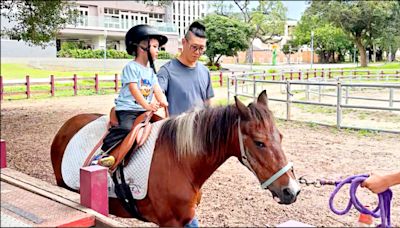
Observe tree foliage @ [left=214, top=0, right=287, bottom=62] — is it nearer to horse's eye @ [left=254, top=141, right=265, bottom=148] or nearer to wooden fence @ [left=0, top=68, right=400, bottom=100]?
wooden fence @ [left=0, top=68, right=400, bottom=100]

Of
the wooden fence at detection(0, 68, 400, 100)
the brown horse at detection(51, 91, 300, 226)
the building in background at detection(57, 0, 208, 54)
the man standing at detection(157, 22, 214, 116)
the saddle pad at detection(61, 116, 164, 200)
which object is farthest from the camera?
the building in background at detection(57, 0, 208, 54)

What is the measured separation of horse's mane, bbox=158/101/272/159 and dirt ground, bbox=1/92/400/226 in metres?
0.48

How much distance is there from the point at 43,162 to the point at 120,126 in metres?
3.89

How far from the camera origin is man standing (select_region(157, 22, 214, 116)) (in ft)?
9.57

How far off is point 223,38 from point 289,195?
31.2 metres

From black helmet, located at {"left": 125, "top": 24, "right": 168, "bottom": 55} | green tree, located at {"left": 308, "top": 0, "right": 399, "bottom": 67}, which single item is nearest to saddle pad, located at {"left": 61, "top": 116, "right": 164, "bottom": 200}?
black helmet, located at {"left": 125, "top": 24, "right": 168, "bottom": 55}

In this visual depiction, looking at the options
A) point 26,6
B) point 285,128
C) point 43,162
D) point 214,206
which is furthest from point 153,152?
point 26,6

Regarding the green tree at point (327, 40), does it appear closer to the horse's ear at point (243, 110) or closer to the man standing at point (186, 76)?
the man standing at point (186, 76)

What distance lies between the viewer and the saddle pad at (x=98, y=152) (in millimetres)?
2424

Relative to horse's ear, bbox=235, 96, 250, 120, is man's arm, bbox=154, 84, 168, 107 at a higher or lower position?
higher

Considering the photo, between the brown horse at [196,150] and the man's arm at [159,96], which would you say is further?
the man's arm at [159,96]

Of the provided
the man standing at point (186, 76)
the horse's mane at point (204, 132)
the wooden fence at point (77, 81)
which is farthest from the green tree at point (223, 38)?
the horse's mane at point (204, 132)

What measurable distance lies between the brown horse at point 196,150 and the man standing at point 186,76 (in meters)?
0.47

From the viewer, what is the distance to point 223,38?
32594mm
